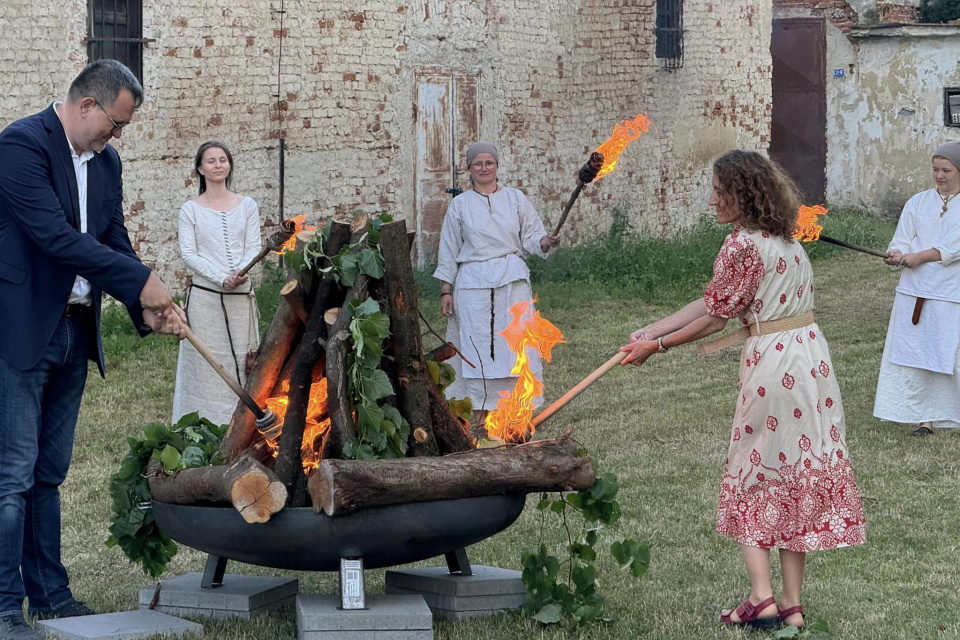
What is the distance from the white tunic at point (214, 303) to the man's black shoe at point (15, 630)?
144 inches

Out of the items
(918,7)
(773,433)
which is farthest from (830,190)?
(773,433)

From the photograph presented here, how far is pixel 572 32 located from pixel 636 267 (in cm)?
328

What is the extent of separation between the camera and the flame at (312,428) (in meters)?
4.86

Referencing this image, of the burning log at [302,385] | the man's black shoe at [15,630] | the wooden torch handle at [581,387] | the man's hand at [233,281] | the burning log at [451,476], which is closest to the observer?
the burning log at [451,476]

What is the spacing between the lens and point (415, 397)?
4.96 m

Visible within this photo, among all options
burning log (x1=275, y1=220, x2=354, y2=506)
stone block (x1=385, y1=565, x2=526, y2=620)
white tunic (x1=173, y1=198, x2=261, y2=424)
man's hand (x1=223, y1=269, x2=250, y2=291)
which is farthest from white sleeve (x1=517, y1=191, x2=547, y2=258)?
burning log (x1=275, y1=220, x2=354, y2=506)

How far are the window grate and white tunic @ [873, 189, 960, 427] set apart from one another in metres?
7.48

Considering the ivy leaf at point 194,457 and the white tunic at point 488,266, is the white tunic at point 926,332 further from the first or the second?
the ivy leaf at point 194,457

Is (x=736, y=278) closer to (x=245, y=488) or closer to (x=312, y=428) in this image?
(x=312, y=428)

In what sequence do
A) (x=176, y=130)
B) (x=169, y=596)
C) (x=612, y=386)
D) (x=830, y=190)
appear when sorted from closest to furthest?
(x=169, y=596)
(x=612, y=386)
(x=176, y=130)
(x=830, y=190)

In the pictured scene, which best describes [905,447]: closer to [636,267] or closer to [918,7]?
[636,267]

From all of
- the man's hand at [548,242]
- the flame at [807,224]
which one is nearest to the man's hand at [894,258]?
the man's hand at [548,242]

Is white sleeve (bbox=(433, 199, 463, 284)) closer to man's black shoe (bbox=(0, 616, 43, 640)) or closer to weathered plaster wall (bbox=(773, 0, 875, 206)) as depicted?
man's black shoe (bbox=(0, 616, 43, 640))

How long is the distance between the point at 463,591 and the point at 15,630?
1683 mm
